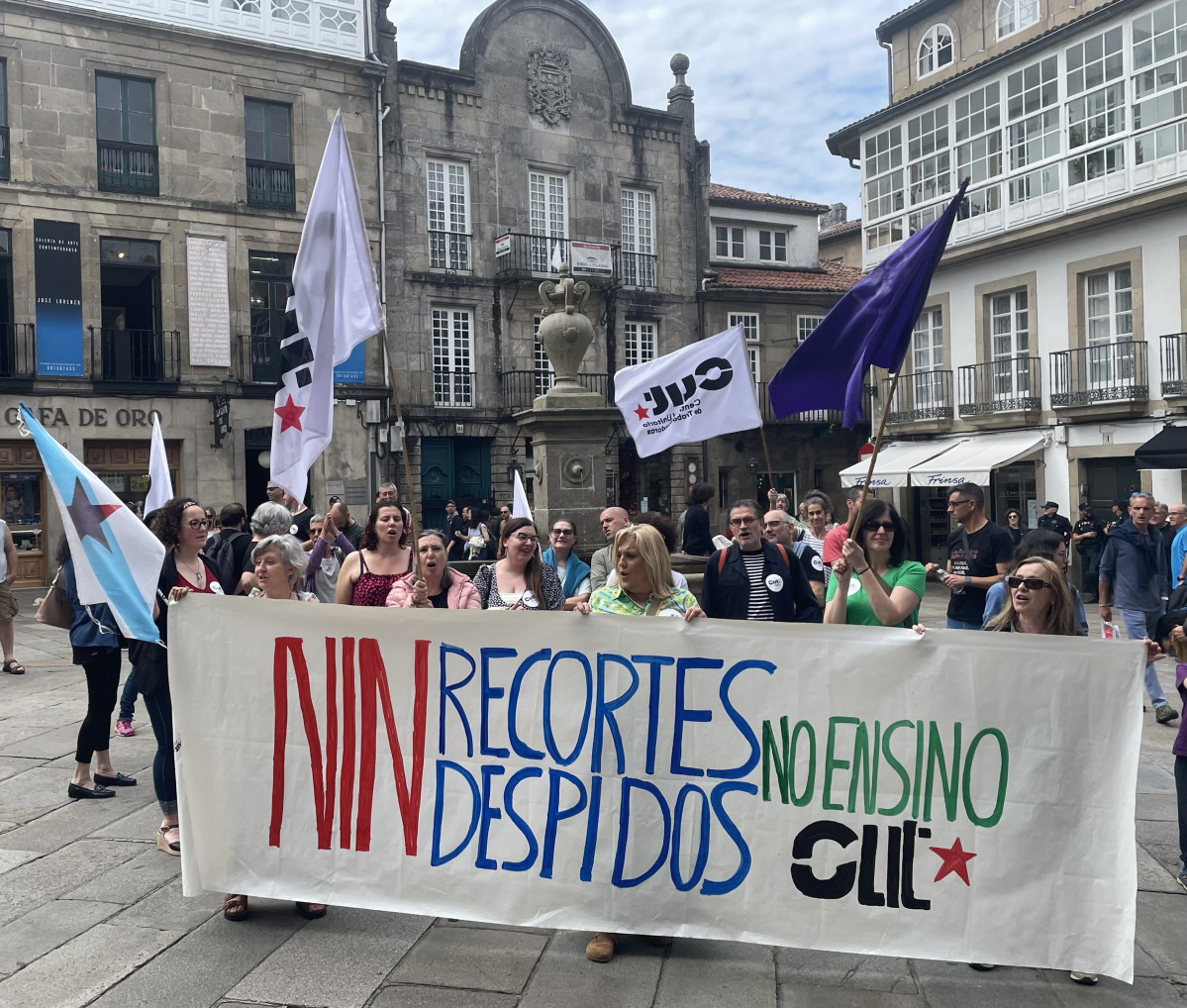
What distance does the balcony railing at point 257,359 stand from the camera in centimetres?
2288

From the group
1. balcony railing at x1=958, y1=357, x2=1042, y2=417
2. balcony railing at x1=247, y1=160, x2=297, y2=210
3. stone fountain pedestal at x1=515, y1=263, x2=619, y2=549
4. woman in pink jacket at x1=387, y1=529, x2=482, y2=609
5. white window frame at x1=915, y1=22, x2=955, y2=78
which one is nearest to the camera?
woman in pink jacket at x1=387, y1=529, x2=482, y2=609

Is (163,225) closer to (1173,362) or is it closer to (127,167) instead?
(127,167)

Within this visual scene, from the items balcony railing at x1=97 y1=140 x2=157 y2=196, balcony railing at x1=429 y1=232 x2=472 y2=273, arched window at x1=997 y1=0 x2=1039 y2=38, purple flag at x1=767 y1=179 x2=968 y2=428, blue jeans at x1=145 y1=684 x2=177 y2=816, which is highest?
arched window at x1=997 y1=0 x2=1039 y2=38

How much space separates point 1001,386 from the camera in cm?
2277

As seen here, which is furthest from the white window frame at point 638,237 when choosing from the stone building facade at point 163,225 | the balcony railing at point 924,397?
the balcony railing at point 924,397

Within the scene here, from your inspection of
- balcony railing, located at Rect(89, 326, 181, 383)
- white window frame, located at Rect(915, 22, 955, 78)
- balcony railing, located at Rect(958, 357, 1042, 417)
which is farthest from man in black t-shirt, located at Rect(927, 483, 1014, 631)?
white window frame, located at Rect(915, 22, 955, 78)

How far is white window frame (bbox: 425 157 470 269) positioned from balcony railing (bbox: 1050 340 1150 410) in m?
14.1

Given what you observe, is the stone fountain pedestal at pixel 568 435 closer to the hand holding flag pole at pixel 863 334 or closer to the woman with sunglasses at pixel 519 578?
the woman with sunglasses at pixel 519 578

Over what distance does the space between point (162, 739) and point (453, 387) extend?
21836 mm

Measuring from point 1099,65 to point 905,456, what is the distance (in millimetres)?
8495

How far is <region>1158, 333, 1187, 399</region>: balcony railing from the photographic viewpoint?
18812 mm

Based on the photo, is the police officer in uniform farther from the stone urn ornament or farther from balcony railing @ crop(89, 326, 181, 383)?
balcony railing @ crop(89, 326, 181, 383)

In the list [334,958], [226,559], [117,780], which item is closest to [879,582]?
[334,958]

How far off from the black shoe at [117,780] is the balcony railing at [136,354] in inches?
677
